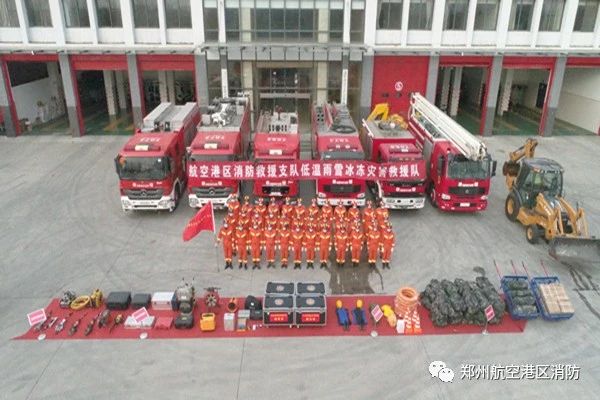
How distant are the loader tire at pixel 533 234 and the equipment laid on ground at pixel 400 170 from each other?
3622 mm

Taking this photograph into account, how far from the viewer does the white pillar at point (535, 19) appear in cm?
2552

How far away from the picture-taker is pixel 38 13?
25.5 m

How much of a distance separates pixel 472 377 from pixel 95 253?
1158cm

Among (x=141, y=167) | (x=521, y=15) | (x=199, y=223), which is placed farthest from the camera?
(x=521, y=15)

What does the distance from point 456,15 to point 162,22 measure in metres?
15.7

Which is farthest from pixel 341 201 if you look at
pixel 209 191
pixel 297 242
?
pixel 209 191

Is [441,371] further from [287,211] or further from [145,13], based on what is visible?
[145,13]

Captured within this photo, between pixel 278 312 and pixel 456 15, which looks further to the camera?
pixel 456 15

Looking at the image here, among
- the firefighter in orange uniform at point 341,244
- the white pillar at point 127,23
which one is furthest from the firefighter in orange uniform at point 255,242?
the white pillar at point 127,23

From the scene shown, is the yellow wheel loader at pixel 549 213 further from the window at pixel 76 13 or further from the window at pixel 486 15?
the window at pixel 76 13

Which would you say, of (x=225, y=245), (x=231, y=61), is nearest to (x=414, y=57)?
(x=231, y=61)

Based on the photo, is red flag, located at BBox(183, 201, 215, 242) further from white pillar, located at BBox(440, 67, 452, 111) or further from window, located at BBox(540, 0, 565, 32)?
white pillar, located at BBox(440, 67, 452, 111)

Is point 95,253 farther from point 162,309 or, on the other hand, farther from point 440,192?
point 440,192

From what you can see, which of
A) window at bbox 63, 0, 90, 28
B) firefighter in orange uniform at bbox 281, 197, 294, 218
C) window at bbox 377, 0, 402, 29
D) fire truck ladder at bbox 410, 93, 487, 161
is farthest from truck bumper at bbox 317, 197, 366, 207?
window at bbox 63, 0, 90, 28
